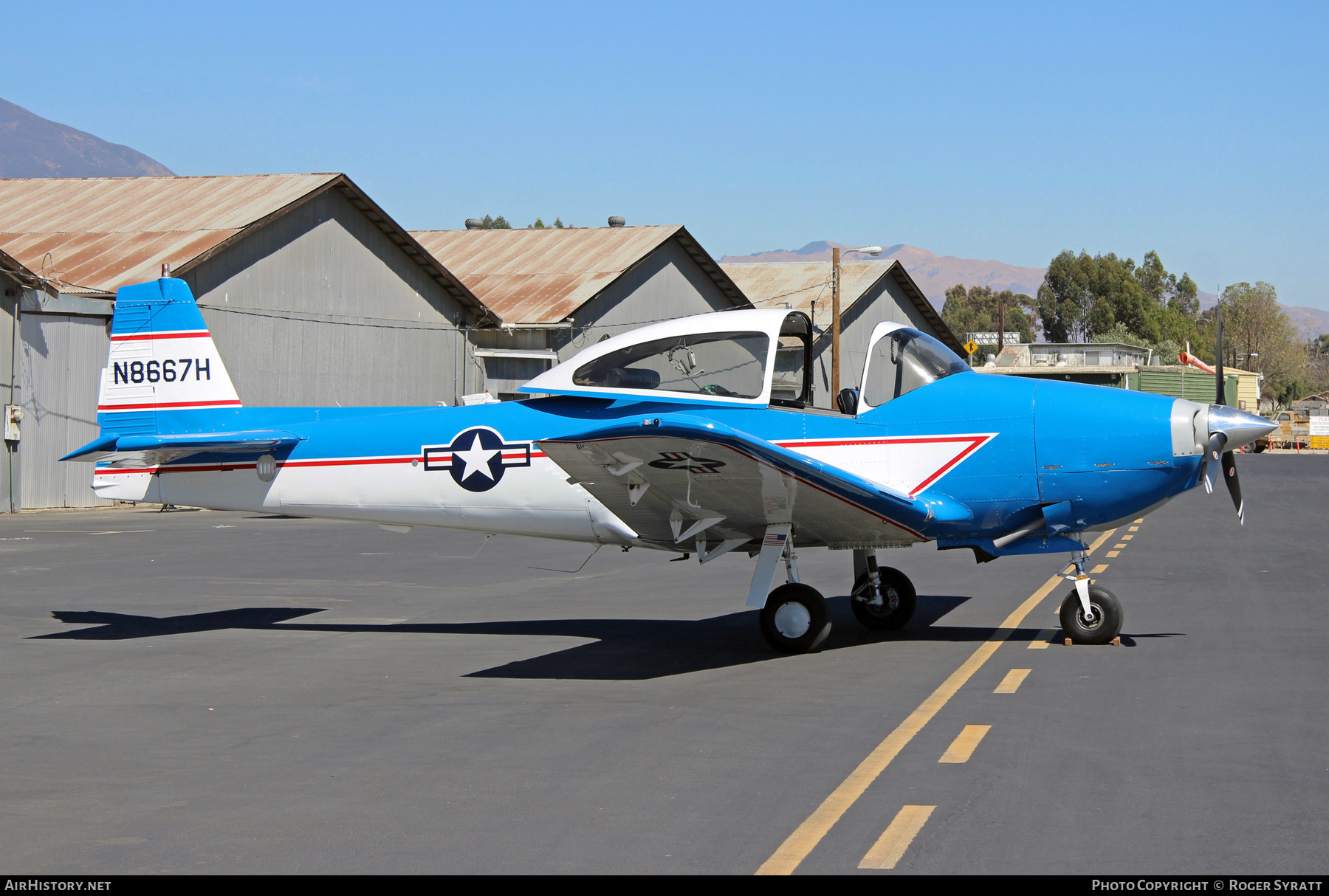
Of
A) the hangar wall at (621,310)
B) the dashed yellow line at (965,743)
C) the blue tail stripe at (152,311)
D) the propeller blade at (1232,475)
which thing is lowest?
the dashed yellow line at (965,743)

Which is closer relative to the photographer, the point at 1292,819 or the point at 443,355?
the point at 1292,819

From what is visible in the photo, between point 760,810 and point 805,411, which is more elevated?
point 805,411

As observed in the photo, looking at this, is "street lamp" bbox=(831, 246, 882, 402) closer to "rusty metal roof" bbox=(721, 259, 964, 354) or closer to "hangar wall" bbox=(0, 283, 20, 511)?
"rusty metal roof" bbox=(721, 259, 964, 354)

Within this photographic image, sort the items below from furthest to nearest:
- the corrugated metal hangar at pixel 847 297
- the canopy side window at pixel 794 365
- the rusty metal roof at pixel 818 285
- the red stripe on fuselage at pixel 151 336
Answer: the rusty metal roof at pixel 818 285, the corrugated metal hangar at pixel 847 297, the red stripe on fuselage at pixel 151 336, the canopy side window at pixel 794 365

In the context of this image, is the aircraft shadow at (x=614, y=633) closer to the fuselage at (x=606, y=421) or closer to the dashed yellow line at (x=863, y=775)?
the fuselage at (x=606, y=421)

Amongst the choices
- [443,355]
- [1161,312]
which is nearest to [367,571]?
[443,355]

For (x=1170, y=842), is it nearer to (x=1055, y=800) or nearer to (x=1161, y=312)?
(x=1055, y=800)

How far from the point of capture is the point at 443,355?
1364 inches

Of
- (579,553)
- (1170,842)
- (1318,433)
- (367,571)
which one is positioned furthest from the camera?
(1318,433)

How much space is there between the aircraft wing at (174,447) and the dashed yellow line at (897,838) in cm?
710

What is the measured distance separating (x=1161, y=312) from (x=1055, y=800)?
414ft

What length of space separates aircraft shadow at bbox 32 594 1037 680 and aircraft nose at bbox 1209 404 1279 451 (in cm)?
216

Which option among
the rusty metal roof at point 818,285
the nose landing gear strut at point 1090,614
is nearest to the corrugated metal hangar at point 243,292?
the rusty metal roof at point 818,285

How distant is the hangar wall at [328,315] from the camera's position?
91.5ft
